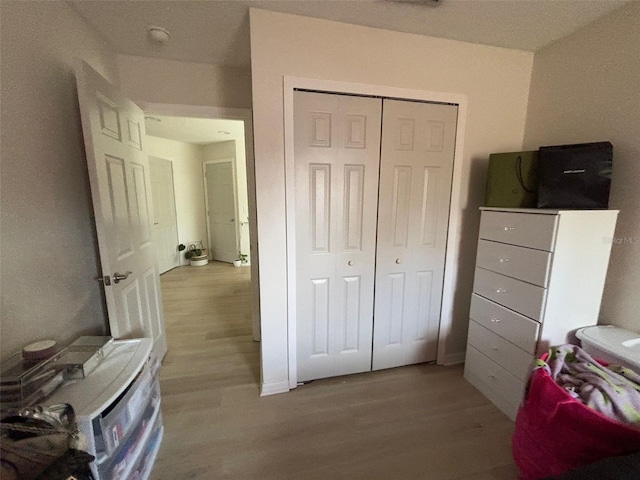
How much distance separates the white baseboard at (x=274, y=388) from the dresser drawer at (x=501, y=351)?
139 cm

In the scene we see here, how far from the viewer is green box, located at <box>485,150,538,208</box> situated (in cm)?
166

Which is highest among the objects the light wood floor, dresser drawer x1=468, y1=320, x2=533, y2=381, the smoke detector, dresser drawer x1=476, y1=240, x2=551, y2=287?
the smoke detector

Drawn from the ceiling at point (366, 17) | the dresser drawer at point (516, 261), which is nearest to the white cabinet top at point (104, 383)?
the ceiling at point (366, 17)

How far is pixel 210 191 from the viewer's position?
547 cm

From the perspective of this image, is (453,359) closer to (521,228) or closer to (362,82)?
(521,228)

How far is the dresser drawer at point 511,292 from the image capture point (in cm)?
153

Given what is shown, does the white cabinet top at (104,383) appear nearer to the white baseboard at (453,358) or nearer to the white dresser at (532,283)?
the white dresser at (532,283)

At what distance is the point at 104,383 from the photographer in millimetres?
1135

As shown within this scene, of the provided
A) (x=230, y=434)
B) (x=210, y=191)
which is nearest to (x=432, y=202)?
(x=230, y=434)

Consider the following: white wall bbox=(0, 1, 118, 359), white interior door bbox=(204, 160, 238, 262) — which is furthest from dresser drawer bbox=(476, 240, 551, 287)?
white interior door bbox=(204, 160, 238, 262)

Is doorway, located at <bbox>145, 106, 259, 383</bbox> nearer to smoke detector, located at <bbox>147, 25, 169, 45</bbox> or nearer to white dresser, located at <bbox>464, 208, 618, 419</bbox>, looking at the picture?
smoke detector, located at <bbox>147, 25, 169, 45</bbox>

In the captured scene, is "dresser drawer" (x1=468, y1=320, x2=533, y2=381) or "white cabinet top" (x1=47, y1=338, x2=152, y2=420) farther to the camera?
"dresser drawer" (x1=468, y1=320, x2=533, y2=381)

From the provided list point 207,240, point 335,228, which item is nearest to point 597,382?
point 335,228

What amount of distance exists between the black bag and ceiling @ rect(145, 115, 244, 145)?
3007 millimetres
